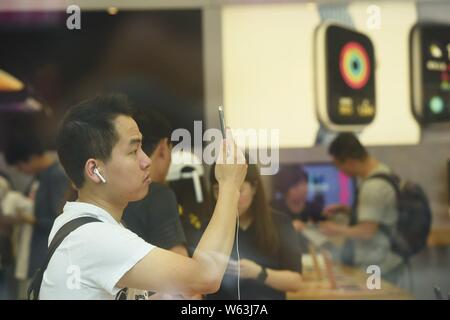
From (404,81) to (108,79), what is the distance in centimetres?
139

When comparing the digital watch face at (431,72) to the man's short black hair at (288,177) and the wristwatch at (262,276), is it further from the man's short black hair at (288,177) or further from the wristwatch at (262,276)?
the wristwatch at (262,276)

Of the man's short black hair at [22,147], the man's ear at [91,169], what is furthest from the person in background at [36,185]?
the man's ear at [91,169]

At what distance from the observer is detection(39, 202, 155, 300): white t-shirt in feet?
8.48

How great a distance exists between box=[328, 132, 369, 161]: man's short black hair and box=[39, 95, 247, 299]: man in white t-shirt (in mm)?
523

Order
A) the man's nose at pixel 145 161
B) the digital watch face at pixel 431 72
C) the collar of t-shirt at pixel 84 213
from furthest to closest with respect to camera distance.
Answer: the digital watch face at pixel 431 72 → the man's nose at pixel 145 161 → the collar of t-shirt at pixel 84 213

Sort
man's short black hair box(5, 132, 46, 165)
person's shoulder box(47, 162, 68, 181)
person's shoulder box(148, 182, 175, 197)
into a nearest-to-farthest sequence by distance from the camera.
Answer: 1. person's shoulder box(148, 182, 175, 197)
2. person's shoulder box(47, 162, 68, 181)
3. man's short black hair box(5, 132, 46, 165)

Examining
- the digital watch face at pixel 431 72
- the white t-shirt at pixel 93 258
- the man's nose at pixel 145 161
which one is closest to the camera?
the white t-shirt at pixel 93 258

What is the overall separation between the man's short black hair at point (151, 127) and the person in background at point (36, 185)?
47 cm

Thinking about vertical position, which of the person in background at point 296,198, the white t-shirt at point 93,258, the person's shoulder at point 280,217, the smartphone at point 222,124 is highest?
the smartphone at point 222,124

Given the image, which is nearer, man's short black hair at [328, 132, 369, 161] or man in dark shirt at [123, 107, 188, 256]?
man in dark shirt at [123, 107, 188, 256]

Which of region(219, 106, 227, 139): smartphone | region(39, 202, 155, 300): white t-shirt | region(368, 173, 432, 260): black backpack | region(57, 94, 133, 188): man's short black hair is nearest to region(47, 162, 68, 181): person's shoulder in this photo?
region(57, 94, 133, 188): man's short black hair

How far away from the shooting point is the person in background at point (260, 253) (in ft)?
10.8

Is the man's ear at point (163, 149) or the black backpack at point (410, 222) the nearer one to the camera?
the man's ear at point (163, 149)

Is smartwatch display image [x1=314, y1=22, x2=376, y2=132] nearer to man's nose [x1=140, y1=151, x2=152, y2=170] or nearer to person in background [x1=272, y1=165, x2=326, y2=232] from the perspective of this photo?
person in background [x1=272, y1=165, x2=326, y2=232]
